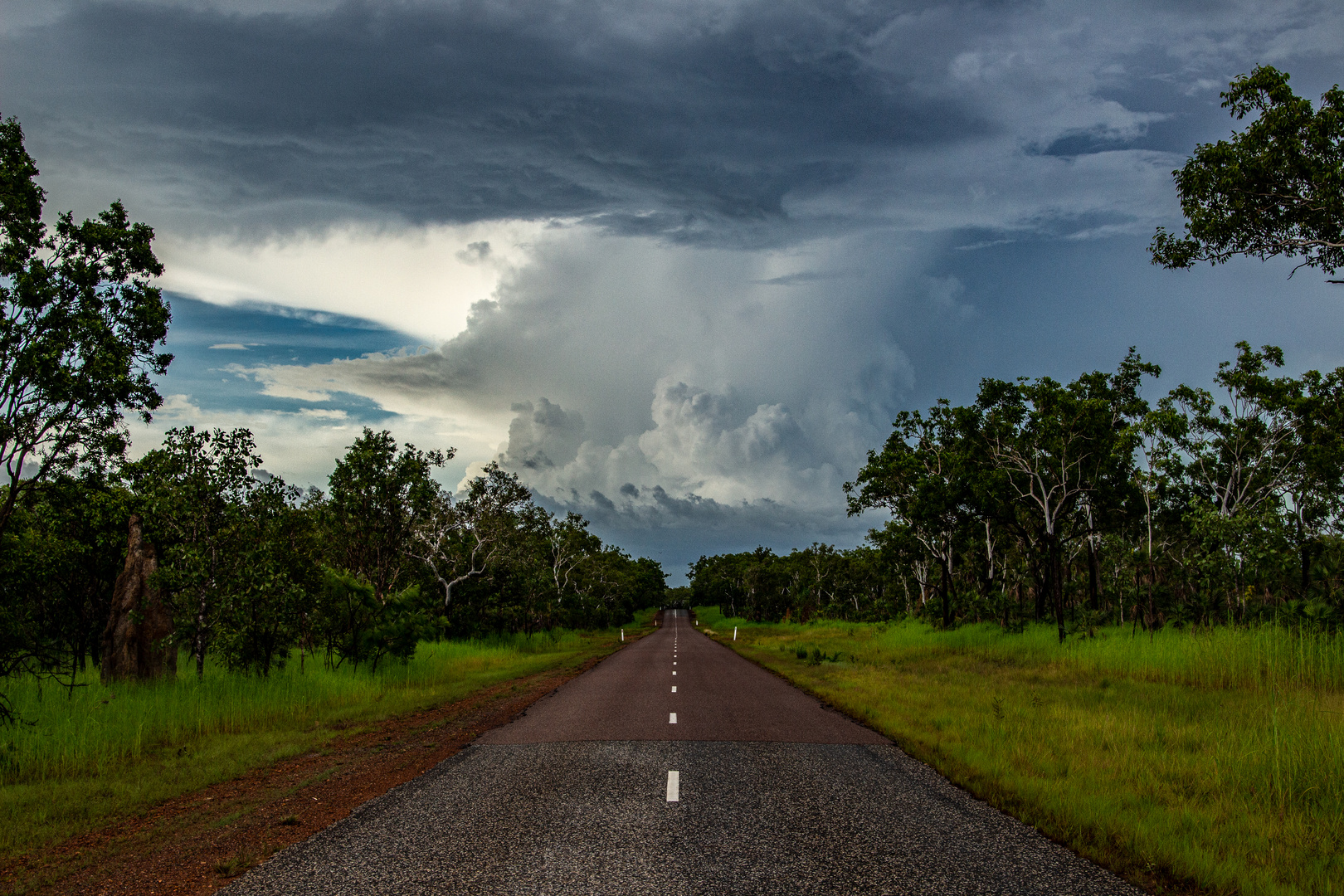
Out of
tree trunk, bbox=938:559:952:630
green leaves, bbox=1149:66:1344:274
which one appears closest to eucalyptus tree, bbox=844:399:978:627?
tree trunk, bbox=938:559:952:630

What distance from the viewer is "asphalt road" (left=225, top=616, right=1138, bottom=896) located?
5922 millimetres

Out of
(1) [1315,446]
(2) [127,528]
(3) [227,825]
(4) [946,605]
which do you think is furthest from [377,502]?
(1) [1315,446]

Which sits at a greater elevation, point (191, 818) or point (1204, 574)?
point (1204, 574)

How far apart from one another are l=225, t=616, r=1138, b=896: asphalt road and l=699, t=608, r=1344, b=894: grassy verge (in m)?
0.72

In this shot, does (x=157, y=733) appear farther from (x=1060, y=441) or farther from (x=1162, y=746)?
(x=1060, y=441)

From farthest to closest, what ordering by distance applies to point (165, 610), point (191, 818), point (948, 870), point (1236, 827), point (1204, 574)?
point (1204, 574)
point (165, 610)
point (191, 818)
point (1236, 827)
point (948, 870)

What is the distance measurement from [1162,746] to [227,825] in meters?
12.4

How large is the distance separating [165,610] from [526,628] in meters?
31.1

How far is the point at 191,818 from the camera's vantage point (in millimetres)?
8344

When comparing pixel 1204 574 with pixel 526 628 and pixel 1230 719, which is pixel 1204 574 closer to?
pixel 1230 719

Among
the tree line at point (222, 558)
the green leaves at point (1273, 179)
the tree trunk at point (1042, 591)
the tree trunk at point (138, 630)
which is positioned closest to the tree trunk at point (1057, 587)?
the tree trunk at point (1042, 591)

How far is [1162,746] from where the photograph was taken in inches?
432

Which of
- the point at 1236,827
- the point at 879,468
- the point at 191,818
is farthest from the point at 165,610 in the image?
the point at 879,468

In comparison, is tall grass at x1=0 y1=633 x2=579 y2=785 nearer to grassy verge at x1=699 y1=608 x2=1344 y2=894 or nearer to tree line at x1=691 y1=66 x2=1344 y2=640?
grassy verge at x1=699 y1=608 x2=1344 y2=894
